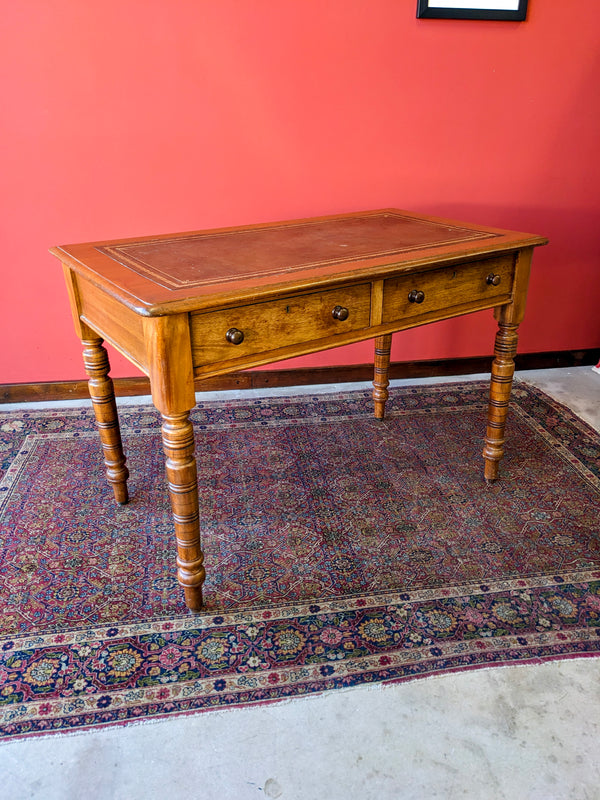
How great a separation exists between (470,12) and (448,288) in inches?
64.1

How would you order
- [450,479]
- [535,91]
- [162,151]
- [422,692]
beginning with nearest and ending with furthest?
[422,692] → [450,479] → [162,151] → [535,91]

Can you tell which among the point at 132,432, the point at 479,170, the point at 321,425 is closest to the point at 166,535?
the point at 132,432

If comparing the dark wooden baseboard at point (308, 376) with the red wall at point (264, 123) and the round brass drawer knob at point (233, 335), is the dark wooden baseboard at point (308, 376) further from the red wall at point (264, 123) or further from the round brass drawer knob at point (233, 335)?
the round brass drawer knob at point (233, 335)

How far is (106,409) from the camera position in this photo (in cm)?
223

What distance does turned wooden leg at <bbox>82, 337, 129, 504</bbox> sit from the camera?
214cm

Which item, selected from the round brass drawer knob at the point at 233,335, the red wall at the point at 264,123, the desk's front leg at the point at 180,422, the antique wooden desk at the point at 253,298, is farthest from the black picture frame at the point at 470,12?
the desk's front leg at the point at 180,422

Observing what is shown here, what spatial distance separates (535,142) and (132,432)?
2412 mm

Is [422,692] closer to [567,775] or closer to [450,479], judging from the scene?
[567,775]

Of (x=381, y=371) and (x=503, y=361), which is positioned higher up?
(x=503, y=361)

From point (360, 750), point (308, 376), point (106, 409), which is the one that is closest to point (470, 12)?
point (308, 376)

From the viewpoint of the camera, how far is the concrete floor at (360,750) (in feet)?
4.73

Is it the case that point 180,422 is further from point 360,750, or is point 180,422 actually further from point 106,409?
point 360,750

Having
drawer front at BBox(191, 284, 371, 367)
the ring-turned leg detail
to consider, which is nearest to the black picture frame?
drawer front at BBox(191, 284, 371, 367)

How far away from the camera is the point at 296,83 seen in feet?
9.45
